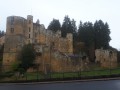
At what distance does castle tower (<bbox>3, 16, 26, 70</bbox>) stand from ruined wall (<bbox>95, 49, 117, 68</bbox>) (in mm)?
16754

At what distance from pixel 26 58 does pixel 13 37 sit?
43.8 feet

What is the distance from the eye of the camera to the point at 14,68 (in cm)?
4938

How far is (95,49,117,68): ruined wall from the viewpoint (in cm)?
6405

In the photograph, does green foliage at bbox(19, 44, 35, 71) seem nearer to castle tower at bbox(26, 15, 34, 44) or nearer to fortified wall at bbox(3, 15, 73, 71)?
fortified wall at bbox(3, 15, 73, 71)

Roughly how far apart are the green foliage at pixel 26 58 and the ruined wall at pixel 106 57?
53.3 ft

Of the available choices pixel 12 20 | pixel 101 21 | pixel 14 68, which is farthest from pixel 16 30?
pixel 101 21

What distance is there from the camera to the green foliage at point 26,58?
5272 cm

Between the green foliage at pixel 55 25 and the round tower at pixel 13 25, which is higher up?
the green foliage at pixel 55 25

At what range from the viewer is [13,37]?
65.2 m

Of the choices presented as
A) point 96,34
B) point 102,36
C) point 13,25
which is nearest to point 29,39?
point 13,25

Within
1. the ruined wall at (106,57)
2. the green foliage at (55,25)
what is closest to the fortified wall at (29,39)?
the green foliage at (55,25)

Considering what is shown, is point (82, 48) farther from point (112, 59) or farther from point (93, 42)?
point (112, 59)

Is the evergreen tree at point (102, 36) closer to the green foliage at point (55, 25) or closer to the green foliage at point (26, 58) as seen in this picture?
the green foliage at point (55, 25)

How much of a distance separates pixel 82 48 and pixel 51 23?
1414 centimetres
